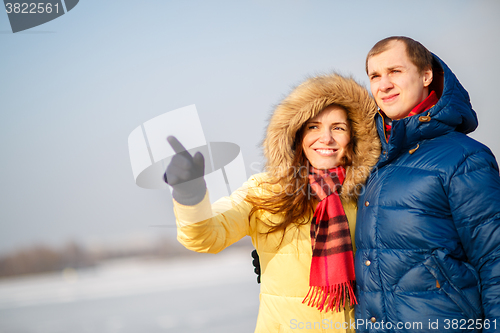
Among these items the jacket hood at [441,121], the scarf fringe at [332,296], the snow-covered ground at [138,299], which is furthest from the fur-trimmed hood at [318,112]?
the snow-covered ground at [138,299]

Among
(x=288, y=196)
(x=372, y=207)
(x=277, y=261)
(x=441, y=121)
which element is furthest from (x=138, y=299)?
(x=441, y=121)

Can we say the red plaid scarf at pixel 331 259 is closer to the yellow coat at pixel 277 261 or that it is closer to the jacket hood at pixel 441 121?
the yellow coat at pixel 277 261

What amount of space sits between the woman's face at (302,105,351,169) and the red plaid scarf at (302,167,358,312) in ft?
0.65

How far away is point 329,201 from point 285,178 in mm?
252

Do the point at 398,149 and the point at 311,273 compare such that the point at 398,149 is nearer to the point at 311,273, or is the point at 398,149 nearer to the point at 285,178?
the point at 285,178

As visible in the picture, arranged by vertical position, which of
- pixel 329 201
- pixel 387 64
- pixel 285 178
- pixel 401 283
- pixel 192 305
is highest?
pixel 387 64

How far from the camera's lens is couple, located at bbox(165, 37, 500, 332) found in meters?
1.23

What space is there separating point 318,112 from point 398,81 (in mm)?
426

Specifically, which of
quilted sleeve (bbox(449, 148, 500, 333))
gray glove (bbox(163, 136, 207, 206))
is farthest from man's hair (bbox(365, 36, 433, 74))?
gray glove (bbox(163, 136, 207, 206))

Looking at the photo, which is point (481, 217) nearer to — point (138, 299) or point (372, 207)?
point (372, 207)

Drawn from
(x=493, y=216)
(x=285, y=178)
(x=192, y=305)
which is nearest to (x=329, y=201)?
(x=285, y=178)

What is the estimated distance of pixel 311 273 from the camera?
5.33 feet

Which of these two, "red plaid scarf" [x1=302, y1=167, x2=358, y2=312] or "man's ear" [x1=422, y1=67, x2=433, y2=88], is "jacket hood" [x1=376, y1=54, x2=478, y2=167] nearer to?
"man's ear" [x1=422, y1=67, x2=433, y2=88]

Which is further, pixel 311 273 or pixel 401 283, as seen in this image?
pixel 311 273
